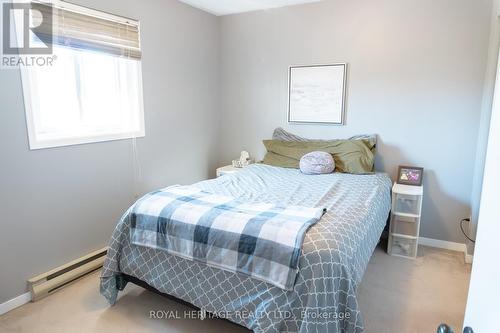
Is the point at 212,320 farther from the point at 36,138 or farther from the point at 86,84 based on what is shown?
the point at 86,84

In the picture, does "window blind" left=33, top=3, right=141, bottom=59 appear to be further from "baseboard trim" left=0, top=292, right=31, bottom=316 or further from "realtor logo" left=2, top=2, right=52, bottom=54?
"baseboard trim" left=0, top=292, right=31, bottom=316

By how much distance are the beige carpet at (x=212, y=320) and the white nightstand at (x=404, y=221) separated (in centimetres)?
30

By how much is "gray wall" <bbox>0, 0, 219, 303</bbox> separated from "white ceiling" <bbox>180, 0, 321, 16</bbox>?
0.11m

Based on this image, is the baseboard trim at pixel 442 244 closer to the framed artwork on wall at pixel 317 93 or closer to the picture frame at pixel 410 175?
the picture frame at pixel 410 175

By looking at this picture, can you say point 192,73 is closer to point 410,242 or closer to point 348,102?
point 348,102

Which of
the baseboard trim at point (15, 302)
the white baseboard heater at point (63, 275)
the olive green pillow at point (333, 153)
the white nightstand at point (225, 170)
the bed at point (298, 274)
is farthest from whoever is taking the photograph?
the white nightstand at point (225, 170)

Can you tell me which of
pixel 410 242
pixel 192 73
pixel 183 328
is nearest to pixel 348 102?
pixel 410 242

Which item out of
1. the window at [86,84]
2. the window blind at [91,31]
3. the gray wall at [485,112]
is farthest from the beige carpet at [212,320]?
the window blind at [91,31]

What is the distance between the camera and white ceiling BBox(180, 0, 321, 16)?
334 cm

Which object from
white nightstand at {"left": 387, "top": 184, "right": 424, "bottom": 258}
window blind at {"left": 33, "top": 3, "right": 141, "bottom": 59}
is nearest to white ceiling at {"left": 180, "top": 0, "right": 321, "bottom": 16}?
window blind at {"left": 33, "top": 3, "right": 141, "bottom": 59}

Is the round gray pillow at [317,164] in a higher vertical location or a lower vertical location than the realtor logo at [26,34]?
lower

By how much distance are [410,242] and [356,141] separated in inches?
42.3

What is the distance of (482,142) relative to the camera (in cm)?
269

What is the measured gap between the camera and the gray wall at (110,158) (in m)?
2.11
